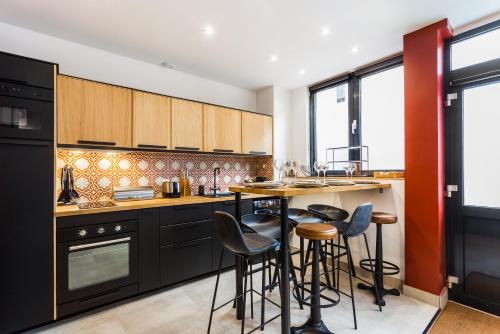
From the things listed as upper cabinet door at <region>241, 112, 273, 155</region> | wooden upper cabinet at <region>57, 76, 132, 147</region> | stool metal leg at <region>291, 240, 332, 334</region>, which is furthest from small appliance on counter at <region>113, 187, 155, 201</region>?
stool metal leg at <region>291, 240, 332, 334</region>

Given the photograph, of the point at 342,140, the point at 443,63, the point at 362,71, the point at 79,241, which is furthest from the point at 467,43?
the point at 79,241

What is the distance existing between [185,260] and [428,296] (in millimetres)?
2440

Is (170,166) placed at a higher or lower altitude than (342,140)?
lower

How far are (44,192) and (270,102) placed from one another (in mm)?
3144

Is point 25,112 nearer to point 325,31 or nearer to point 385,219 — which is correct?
point 325,31

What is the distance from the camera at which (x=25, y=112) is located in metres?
1.93

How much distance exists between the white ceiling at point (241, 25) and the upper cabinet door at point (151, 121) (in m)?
0.57

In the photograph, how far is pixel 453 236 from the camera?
233cm

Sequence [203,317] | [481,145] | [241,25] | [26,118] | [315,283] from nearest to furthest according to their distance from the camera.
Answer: [315,283] < [26,118] < [203,317] < [481,145] < [241,25]

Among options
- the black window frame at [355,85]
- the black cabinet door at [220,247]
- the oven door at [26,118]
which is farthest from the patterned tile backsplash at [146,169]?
the black window frame at [355,85]

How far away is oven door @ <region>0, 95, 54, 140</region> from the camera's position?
6.03 ft

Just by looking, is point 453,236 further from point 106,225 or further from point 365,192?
point 106,225

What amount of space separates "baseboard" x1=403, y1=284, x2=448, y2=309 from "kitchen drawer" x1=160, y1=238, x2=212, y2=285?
6.91ft

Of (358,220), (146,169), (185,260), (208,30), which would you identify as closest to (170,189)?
(146,169)
